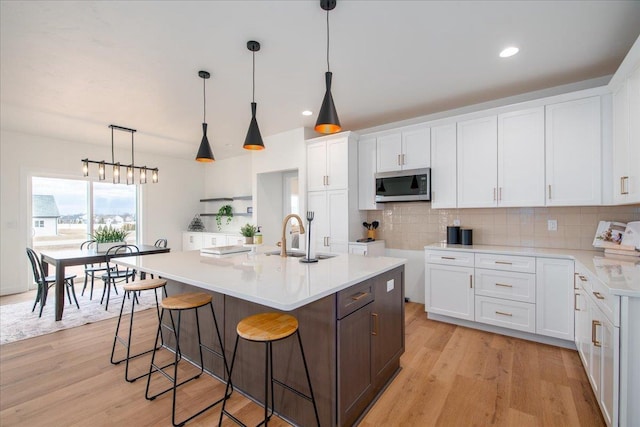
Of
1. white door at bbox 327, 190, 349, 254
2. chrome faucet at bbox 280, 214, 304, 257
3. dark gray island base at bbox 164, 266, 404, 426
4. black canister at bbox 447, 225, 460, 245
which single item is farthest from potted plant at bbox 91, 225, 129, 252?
black canister at bbox 447, 225, 460, 245

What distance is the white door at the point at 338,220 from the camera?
13.5ft

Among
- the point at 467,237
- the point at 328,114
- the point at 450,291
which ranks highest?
the point at 328,114

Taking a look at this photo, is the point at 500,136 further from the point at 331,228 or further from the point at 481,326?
the point at 331,228

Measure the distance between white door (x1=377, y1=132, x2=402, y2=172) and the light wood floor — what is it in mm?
2211

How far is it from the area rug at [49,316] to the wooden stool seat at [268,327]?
3155mm

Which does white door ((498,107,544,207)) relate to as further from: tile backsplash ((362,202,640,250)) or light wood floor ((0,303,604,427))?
light wood floor ((0,303,604,427))

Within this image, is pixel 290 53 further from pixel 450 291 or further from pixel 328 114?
pixel 450 291

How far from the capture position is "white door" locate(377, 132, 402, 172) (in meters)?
3.92

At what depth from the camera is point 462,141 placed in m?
3.44

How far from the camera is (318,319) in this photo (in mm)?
1685

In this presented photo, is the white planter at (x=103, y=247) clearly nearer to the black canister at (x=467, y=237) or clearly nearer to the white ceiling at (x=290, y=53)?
the white ceiling at (x=290, y=53)

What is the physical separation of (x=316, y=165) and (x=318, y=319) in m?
3.07

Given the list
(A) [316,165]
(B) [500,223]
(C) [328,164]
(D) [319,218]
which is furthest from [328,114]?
(B) [500,223]

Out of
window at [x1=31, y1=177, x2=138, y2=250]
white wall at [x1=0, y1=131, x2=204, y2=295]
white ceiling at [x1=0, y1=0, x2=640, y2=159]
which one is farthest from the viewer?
window at [x1=31, y1=177, x2=138, y2=250]
